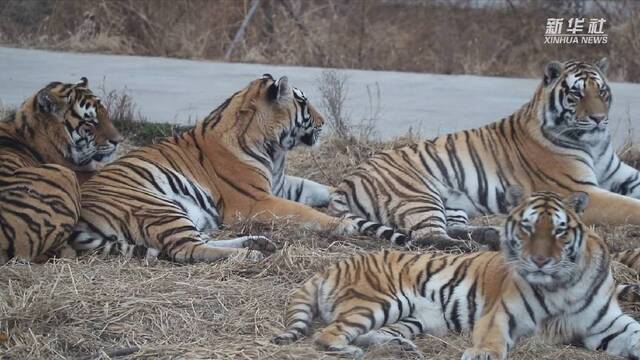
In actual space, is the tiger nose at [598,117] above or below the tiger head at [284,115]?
above

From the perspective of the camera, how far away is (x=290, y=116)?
734 centimetres

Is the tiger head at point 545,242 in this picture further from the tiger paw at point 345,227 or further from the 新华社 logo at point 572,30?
the 新华社 logo at point 572,30

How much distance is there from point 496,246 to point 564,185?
1.05m

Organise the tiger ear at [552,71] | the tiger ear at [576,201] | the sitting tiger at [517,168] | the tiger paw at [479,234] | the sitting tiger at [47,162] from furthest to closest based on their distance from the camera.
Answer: the tiger ear at [552,71]
the sitting tiger at [517,168]
the tiger paw at [479,234]
the sitting tiger at [47,162]
the tiger ear at [576,201]

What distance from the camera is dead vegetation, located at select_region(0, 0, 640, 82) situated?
1436cm

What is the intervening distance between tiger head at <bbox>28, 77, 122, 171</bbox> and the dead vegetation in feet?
24.1

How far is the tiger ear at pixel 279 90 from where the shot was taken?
7.25 metres

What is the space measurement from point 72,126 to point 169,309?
1.92m

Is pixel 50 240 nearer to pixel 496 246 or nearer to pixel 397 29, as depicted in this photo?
pixel 496 246

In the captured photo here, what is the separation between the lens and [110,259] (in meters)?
6.09

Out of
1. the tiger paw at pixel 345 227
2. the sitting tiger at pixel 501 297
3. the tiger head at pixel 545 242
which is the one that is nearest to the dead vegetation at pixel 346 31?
the tiger paw at pixel 345 227

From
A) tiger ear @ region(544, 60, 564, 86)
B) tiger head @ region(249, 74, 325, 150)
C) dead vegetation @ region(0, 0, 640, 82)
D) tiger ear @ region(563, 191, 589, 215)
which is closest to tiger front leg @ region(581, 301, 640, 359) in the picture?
tiger ear @ region(563, 191, 589, 215)

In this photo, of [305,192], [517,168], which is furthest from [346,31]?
[517,168]

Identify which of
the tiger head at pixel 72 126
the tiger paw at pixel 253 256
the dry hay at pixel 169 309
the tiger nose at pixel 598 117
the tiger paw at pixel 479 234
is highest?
the tiger nose at pixel 598 117
